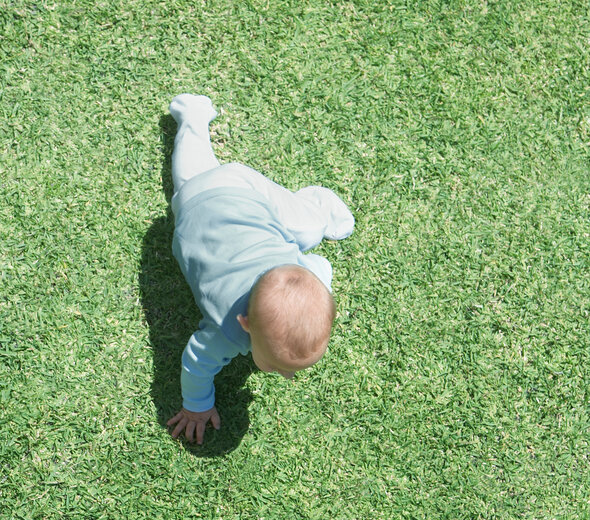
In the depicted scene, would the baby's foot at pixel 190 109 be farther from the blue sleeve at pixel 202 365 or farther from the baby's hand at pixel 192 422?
the baby's hand at pixel 192 422

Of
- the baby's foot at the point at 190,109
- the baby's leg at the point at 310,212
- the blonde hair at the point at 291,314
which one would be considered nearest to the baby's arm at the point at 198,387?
the blonde hair at the point at 291,314

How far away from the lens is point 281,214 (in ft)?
10.1

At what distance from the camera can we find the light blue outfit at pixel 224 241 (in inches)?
106

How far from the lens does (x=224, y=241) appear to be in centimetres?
275

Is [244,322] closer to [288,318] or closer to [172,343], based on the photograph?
[288,318]

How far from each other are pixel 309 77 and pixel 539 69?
144cm

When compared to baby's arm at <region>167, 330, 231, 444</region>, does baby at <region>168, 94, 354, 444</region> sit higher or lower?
higher

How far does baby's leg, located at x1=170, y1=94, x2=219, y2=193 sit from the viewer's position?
3.26m

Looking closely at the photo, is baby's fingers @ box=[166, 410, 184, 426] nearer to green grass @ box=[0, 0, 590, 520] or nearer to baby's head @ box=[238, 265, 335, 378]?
green grass @ box=[0, 0, 590, 520]

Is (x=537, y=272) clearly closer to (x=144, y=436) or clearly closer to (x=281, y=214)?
(x=281, y=214)

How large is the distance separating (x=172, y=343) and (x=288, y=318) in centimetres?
108

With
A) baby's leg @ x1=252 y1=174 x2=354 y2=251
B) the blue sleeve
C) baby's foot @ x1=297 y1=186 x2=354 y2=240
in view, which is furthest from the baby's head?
baby's foot @ x1=297 y1=186 x2=354 y2=240

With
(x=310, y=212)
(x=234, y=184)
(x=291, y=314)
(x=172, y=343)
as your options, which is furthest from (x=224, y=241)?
(x=172, y=343)

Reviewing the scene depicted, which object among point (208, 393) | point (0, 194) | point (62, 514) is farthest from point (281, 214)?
point (62, 514)
